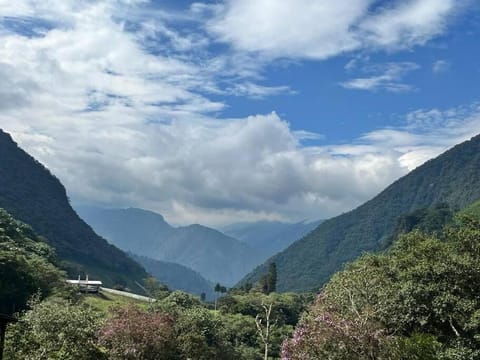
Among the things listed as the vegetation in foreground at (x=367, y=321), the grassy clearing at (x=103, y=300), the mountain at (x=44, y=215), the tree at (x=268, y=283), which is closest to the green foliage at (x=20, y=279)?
the grassy clearing at (x=103, y=300)

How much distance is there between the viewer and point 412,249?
35.2 meters

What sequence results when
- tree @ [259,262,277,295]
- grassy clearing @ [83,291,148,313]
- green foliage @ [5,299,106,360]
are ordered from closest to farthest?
green foliage @ [5,299,106,360]
grassy clearing @ [83,291,148,313]
tree @ [259,262,277,295]

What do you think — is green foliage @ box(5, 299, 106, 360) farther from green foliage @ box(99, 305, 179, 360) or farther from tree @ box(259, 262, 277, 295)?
tree @ box(259, 262, 277, 295)

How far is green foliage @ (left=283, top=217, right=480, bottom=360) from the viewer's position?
25672 mm

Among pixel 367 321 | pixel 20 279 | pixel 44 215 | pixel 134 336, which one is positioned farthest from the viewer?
pixel 44 215

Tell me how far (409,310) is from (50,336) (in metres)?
20.1

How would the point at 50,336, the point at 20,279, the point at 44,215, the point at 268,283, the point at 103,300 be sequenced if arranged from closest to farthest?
the point at 50,336 < the point at 20,279 < the point at 103,300 < the point at 268,283 < the point at 44,215

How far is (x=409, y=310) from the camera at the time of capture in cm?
3066

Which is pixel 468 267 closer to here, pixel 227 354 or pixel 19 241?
pixel 227 354

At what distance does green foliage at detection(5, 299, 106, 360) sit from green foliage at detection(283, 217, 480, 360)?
1257 centimetres

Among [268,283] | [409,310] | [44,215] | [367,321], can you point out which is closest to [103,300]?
[268,283]

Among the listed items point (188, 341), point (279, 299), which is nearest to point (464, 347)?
point (188, 341)

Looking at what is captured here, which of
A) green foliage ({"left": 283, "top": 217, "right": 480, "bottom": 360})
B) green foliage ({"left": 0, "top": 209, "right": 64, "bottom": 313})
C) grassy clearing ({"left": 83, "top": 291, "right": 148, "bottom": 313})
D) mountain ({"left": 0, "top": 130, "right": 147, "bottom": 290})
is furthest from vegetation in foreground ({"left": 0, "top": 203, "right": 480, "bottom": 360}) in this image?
mountain ({"left": 0, "top": 130, "right": 147, "bottom": 290})

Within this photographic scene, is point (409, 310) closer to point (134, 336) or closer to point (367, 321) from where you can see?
point (367, 321)
